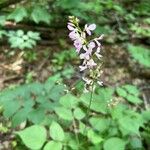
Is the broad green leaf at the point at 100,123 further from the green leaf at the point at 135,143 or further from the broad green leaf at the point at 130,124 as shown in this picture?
the green leaf at the point at 135,143

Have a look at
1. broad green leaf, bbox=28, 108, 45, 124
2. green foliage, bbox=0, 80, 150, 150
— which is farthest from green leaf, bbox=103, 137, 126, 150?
broad green leaf, bbox=28, 108, 45, 124

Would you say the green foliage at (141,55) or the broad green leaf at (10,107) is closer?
the broad green leaf at (10,107)

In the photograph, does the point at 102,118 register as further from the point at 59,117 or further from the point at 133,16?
the point at 133,16

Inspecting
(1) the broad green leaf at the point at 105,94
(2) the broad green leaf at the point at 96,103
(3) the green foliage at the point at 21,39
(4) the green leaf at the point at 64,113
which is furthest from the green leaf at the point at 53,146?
(3) the green foliage at the point at 21,39

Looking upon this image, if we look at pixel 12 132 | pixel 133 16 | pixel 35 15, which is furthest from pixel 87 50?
pixel 133 16

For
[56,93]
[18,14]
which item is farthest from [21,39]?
[56,93]

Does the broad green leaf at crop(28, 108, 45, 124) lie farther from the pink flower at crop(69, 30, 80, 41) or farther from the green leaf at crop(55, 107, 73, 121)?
the pink flower at crop(69, 30, 80, 41)

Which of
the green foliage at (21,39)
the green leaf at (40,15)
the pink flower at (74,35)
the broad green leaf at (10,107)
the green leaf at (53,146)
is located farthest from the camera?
the green leaf at (40,15)

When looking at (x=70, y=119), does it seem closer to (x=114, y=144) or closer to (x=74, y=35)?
(x=114, y=144)
